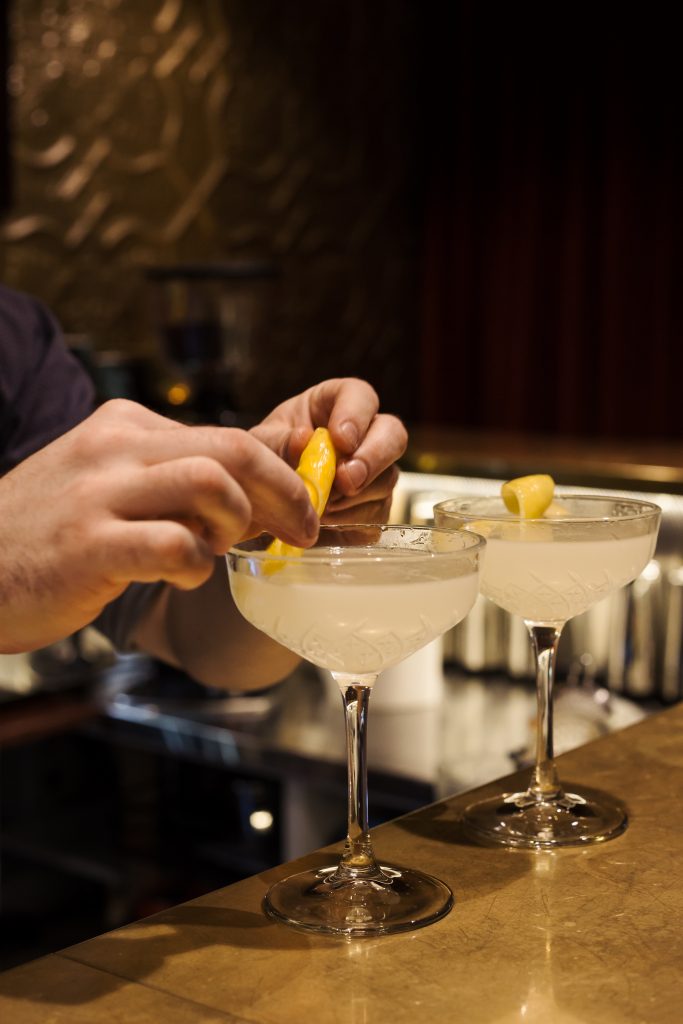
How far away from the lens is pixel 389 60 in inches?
194

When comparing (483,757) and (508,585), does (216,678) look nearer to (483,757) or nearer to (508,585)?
(508,585)

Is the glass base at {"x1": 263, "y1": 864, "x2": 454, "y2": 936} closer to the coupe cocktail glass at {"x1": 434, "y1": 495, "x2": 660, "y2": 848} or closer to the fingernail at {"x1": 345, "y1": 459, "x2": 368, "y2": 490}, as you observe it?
the coupe cocktail glass at {"x1": 434, "y1": 495, "x2": 660, "y2": 848}

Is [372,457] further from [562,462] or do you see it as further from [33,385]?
[562,462]

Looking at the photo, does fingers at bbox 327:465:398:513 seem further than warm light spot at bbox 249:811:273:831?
No

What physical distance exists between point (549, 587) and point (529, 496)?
0.07 m

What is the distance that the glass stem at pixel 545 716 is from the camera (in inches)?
39.1

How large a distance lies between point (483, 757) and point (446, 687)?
0.41 metres

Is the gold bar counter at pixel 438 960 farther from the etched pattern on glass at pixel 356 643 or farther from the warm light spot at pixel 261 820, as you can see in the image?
the warm light spot at pixel 261 820

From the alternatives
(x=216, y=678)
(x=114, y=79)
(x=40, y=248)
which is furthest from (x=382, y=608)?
(x=114, y=79)

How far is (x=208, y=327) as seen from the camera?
2988 millimetres

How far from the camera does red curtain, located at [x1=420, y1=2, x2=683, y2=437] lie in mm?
4652

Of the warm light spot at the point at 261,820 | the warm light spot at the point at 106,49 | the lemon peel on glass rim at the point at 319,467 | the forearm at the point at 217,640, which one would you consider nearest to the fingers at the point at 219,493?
the lemon peel on glass rim at the point at 319,467

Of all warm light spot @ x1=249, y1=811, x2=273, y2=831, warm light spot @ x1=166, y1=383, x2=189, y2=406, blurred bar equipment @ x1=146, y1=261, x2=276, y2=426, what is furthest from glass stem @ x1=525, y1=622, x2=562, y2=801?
warm light spot @ x1=166, y1=383, x2=189, y2=406

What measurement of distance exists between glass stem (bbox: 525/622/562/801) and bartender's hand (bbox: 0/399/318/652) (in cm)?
29
